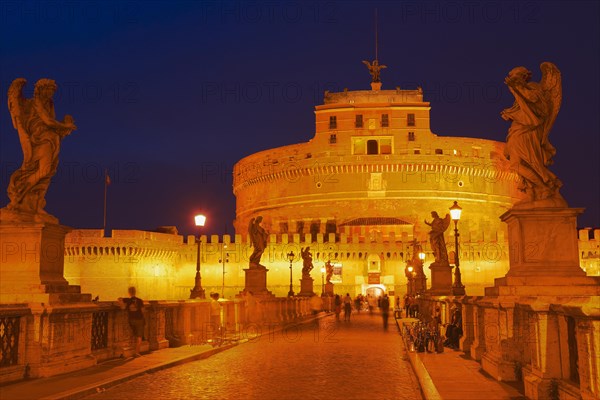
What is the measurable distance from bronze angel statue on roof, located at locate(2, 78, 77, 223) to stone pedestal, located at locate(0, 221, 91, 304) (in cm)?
28

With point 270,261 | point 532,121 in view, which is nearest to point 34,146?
point 532,121

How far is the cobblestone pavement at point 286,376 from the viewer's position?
842 cm

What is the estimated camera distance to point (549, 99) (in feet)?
29.9

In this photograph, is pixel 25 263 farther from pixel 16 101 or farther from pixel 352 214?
pixel 352 214

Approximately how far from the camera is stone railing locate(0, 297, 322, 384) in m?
8.73

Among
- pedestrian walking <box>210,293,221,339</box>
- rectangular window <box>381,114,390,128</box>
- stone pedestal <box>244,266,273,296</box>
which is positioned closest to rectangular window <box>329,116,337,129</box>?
rectangular window <box>381,114,390,128</box>

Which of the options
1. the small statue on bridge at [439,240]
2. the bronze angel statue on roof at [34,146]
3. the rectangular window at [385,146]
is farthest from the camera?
the rectangular window at [385,146]

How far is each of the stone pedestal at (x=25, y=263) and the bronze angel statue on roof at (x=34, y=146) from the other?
280 millimetres

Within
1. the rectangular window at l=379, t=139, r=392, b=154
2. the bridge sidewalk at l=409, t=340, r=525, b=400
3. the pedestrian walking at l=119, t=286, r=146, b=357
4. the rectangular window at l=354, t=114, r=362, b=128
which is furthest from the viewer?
the rectangular window at l=354, t=114, r=362, b=128

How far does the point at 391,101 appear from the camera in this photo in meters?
75.4

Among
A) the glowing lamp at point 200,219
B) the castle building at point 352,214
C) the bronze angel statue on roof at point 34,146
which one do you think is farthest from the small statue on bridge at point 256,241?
the castle building at point 352,214

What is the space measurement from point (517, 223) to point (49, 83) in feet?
23.4

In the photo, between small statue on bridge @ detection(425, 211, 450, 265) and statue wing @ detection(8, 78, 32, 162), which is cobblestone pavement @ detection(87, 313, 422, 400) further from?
small statue on bridge @ detection(425, 211, 450, 265)

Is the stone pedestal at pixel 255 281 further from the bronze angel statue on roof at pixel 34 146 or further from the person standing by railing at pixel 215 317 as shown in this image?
the bronze angel statue on roof at pixel 34 146
